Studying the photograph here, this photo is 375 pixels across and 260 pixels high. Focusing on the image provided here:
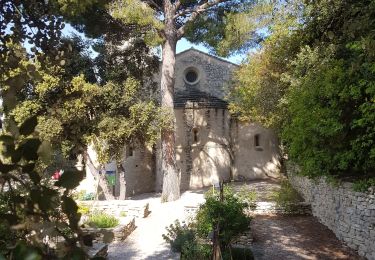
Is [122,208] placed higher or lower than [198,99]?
lower

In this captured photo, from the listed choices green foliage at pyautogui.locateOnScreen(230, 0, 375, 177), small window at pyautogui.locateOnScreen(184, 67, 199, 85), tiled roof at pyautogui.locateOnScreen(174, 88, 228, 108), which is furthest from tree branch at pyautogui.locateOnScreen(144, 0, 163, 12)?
small window at pyautogui.locateOnScreen(184, 67, 199, 85)

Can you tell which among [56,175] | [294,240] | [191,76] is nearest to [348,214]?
[294,240]

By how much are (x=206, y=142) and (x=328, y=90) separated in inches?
538

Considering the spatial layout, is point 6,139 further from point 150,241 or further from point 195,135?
point 195,135

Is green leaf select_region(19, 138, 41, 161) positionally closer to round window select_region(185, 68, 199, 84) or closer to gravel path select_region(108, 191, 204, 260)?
gravel path select_region(108, 191, 204, 260)

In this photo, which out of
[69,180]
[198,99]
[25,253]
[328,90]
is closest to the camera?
[25,253]

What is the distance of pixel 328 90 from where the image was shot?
8094mm

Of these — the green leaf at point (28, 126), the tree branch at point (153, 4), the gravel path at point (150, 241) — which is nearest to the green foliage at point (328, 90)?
the green leaf at point (28, 126)

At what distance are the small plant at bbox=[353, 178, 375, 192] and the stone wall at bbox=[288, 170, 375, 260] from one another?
0.15m

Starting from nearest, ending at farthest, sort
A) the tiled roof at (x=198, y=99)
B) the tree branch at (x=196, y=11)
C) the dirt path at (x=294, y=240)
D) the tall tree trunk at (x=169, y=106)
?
the dirt path at (x=294, y=240)
the tree branch at (x=196, y=11)
the tall tree trunk at (x=169, y=106)
the tiled roof at (x=198, y=99)

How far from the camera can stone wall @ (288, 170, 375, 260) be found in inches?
293

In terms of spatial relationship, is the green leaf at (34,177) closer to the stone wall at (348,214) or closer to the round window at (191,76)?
the stone wall at (348,214)

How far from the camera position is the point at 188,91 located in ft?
74.1

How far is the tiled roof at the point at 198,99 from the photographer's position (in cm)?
2133
